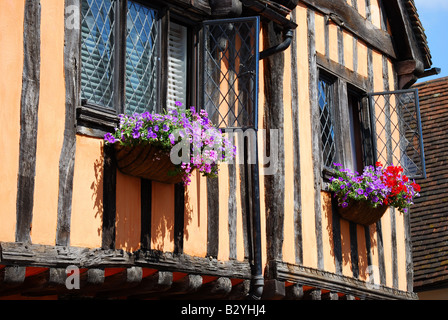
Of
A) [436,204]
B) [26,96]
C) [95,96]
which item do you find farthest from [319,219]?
[436,204]

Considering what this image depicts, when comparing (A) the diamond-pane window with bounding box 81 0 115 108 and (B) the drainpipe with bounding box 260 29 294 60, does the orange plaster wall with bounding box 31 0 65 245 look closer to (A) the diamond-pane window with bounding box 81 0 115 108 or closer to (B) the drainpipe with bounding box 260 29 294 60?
(A) the diamond-pane window with bounding box 81 0 115 108

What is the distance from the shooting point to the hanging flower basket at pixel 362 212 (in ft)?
31.5

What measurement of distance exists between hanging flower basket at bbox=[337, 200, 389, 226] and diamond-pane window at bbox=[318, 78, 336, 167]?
2.01ft

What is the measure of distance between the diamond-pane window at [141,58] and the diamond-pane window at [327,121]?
2.77 metres

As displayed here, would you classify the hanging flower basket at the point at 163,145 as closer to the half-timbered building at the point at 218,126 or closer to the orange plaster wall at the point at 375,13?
the half-timbered building at the point at 218,126

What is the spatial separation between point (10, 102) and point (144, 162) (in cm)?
124

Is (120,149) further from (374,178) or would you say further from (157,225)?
(374,178)

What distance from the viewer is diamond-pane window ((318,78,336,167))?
1005 centimetres

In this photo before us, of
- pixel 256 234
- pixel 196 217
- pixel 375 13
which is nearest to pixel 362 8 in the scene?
pixel 375 13

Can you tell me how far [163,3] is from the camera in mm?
8023

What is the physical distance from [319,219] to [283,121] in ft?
3.79

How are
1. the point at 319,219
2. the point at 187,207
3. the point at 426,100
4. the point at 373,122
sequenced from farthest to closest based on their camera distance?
the point at 426,100, the point at 373,122, the point at 319,219, the point at 187,207

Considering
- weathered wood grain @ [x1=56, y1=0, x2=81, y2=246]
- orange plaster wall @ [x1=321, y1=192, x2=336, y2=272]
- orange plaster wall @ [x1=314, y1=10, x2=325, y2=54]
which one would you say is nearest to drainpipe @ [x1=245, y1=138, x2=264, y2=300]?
orange plaster wall @ [x1=321, y1=192, x2=336, y2=272]
